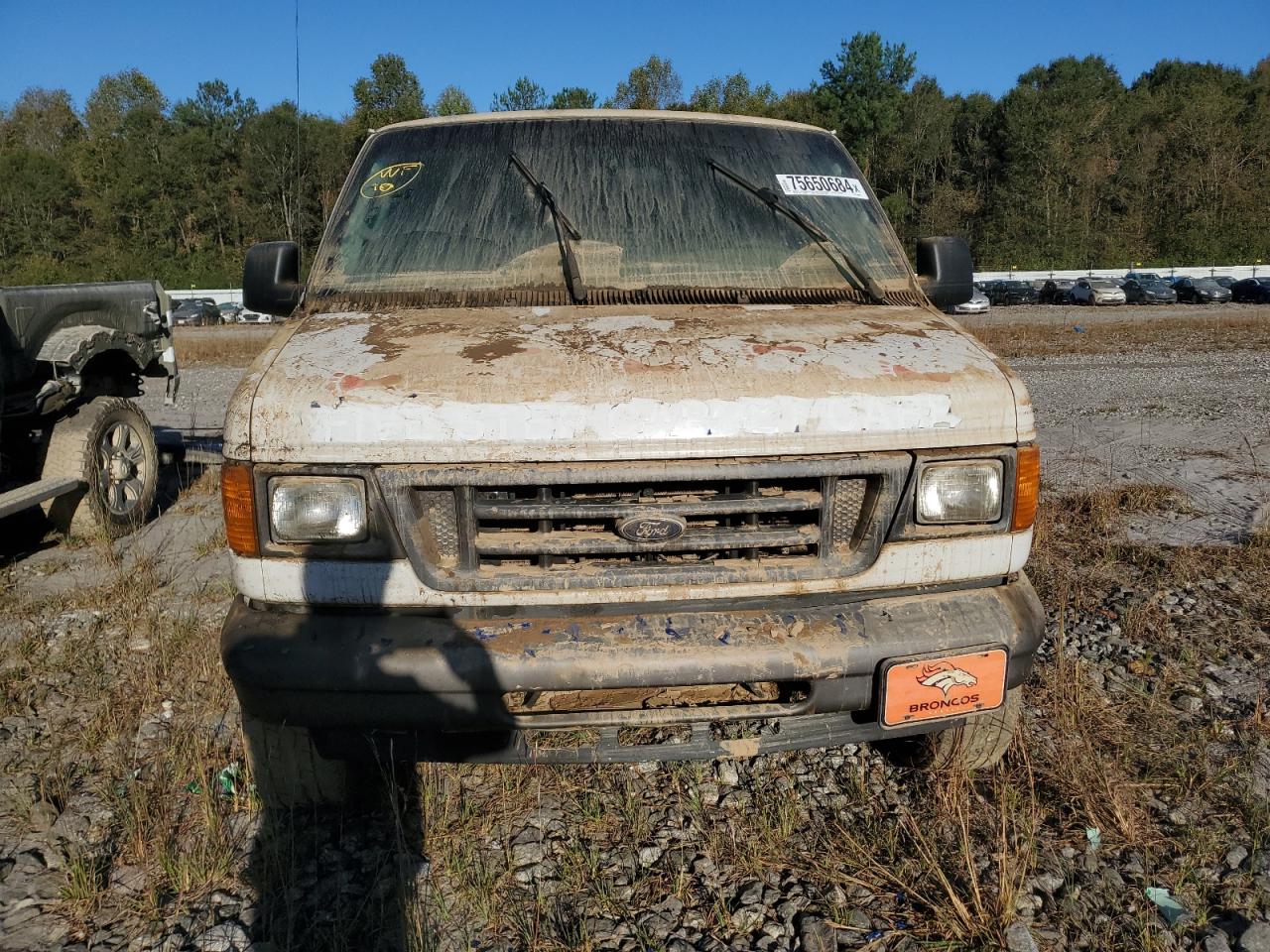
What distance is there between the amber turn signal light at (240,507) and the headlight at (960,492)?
1765 millimetres

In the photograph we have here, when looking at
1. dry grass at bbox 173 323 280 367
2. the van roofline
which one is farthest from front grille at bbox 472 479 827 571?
dry grass at bbox 173 323 280 367

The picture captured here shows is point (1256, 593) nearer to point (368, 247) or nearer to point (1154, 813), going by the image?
point (1154, 813)

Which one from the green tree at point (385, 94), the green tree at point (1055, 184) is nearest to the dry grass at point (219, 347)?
the green tree at point (385, 94)

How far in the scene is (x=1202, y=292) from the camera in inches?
1481

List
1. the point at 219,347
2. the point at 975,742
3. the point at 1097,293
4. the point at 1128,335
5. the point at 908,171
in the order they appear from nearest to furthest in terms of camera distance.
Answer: the point at 975,742, the point at 1128,335, the point at 219,347, the point at 1097,293, the point at 908,171

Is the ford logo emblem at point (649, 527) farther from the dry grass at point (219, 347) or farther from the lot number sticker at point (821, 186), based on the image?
the dry grass at point (219, 347)

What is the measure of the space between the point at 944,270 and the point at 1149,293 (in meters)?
41.8

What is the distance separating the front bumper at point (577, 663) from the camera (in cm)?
212

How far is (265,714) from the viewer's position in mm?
2205

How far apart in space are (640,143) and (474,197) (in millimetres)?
706

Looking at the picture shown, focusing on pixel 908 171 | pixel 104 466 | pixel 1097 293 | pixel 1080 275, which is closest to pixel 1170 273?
pixel 1080 275

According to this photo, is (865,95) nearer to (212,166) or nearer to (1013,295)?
(1013,295)

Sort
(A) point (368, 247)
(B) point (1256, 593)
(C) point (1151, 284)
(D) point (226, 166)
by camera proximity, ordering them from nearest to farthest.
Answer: (A) point (368, 247) < (B) point (1256, 593) < (C) point (1151, 284) < (D) point (226, 166)

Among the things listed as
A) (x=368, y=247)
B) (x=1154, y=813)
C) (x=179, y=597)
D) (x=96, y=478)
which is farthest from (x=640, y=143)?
(x=96, y=478)
